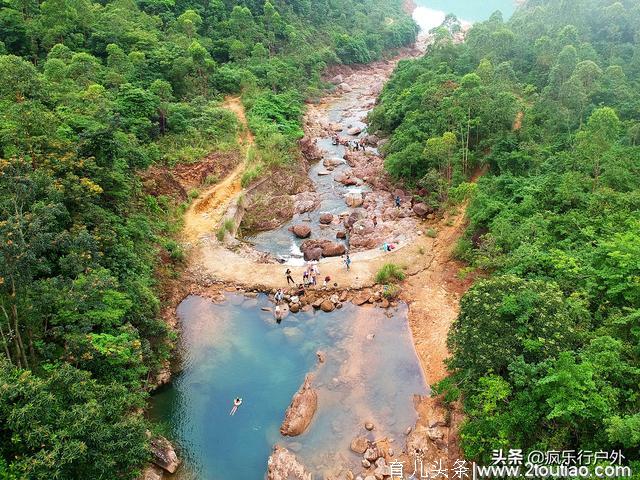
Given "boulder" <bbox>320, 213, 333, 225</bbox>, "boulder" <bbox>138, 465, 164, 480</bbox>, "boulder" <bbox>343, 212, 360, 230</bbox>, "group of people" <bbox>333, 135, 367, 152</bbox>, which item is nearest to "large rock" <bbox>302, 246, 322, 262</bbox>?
"boulder" <bbox>343, 212, 360, 230</bbox>

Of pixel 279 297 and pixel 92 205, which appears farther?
pixel 279 297

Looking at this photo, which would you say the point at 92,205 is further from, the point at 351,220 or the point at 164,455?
the point at 351,220

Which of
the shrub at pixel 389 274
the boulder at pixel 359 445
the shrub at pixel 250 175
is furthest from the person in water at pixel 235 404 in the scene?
the shrub at pixel 250 175

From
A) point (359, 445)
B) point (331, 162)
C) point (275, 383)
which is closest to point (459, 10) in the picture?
point (331, 162)

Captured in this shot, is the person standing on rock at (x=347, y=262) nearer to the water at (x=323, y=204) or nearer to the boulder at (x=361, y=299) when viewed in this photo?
the boulder at (x=361, y=299)

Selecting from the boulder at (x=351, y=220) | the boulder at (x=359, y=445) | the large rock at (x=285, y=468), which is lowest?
the boulder at (x=351, y=220)

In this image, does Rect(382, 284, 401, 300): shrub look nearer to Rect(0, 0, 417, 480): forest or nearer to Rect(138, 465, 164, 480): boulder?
→ Rect(0, 0, 417, 480): forest
